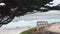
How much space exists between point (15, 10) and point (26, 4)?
16 cm

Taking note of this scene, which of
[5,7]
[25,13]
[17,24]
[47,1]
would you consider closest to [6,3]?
[5,7]

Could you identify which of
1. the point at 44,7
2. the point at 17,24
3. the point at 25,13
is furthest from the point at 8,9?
the point at 17,24

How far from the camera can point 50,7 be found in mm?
2859

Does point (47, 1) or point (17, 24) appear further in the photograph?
point (17, 24)

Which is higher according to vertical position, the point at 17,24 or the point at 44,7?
the point at 44,7

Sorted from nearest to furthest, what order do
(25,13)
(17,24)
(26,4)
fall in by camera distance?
(26,4) → (25,13) → (17,24)

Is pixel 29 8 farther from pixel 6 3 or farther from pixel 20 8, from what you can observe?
pixel 6 3

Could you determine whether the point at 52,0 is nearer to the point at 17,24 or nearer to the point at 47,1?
the point at 47,1

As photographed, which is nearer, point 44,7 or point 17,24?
point 44,7

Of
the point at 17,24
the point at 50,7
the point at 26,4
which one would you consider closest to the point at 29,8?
the point at 26,4

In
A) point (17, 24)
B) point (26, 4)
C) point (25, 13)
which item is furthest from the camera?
point (17, 24)

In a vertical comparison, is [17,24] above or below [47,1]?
below

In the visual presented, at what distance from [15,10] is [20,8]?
2.6 inches

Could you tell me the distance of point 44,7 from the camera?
2.86 metres
